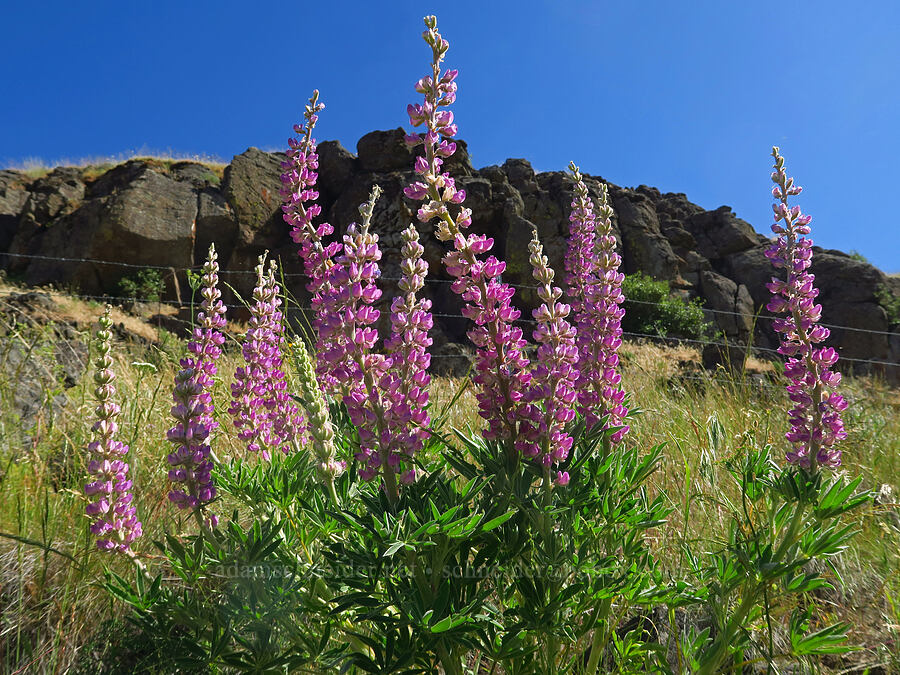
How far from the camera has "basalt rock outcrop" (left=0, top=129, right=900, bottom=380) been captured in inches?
920

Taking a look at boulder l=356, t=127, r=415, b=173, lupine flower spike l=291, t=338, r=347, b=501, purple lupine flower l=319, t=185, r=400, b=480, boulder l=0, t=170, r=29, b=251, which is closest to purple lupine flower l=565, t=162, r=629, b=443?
purple lupine flower l=319, t=185, r=400, b=480

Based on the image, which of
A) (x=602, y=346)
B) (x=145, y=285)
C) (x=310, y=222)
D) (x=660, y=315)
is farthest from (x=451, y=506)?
(x=145, y=285)

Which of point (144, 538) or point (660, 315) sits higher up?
point (660, 315)

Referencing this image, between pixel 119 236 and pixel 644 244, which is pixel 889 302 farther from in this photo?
pixel 119 236

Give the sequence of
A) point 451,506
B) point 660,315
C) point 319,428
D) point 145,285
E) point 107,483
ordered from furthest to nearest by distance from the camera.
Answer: point 660,315 < point 145,285 < point 107,483 < point 319,428 < point 451,506

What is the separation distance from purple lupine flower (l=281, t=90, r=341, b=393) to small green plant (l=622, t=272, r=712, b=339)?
22.5 meters

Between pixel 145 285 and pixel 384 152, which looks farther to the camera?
pixel 384 152

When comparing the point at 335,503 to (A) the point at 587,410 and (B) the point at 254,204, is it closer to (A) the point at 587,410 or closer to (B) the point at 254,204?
(A) the point at 587,410

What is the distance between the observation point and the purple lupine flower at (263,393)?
2.71 metres

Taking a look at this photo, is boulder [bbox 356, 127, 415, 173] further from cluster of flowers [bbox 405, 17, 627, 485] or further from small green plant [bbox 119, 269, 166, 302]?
cluster of flowers [bbox 405, 17, 627, 485]

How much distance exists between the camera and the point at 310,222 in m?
2.25

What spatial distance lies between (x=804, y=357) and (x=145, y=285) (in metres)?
25.3

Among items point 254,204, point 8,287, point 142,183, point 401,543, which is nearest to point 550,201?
point 254,204

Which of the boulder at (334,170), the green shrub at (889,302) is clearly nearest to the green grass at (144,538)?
the boulder at (334,170)
